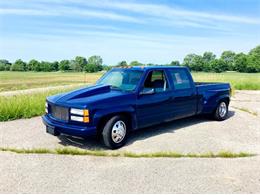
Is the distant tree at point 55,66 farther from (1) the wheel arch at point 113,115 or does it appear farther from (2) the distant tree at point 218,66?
(1) the wheel arch at point 113,115

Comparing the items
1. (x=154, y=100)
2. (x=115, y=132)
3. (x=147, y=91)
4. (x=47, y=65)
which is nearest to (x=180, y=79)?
(x=154, y=100)

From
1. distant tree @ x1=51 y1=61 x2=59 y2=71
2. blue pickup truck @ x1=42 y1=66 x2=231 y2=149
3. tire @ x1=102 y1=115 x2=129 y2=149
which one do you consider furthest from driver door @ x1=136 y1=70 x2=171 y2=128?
distant tree @ x1=51 y1=61 x2=59 y2=71

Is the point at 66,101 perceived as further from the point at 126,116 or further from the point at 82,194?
the point at 82,194

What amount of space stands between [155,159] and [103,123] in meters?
1.25

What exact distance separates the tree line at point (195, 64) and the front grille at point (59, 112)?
2511 inches

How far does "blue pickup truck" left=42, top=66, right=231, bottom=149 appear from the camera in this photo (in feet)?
17.0

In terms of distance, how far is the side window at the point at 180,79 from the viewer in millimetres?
6797

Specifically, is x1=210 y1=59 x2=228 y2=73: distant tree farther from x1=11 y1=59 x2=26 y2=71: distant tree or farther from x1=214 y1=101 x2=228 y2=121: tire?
x1=214 y1=101 x2=228 y2=121: tire

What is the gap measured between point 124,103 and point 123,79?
38.8 inches

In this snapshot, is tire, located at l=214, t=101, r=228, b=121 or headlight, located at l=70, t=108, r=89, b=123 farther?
tire, located at l=214, t=101, r=228, b=121

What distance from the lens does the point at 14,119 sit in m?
8.16

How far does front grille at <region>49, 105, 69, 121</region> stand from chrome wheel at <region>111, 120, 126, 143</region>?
941 mm

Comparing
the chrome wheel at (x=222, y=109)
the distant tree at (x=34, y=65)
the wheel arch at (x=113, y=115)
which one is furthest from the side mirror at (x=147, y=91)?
the distant tree at (x=34, y=65)

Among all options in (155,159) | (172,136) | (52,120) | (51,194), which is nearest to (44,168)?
(51,194)
